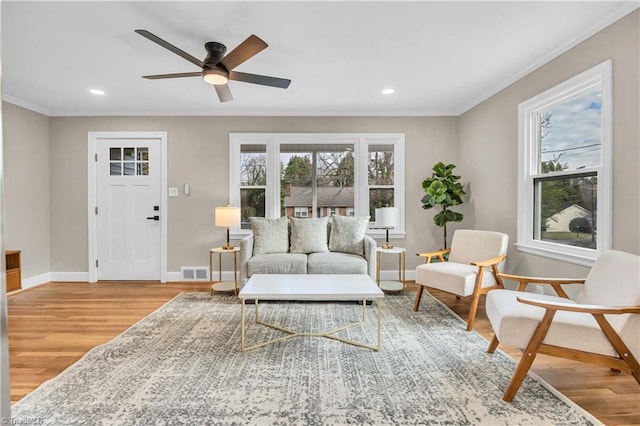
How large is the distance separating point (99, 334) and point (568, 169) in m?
4.28

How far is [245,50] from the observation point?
2402 mm

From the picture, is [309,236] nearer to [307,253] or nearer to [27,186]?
[307,253]

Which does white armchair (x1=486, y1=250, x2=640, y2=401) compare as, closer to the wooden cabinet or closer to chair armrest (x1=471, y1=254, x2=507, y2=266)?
chair armrest (x1=471, y1=254, x2=507, y2=266)

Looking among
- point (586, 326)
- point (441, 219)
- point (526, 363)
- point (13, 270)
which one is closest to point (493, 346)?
point (526, 363)

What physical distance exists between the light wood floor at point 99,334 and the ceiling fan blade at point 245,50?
243cm

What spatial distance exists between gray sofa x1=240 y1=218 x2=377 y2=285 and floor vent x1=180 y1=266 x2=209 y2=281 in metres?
1.10

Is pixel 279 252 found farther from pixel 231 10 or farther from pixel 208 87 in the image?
pixel 231 10

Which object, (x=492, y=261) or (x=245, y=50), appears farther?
(x=492, y=261)

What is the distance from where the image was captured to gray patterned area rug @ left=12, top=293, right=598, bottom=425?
1.79 metres

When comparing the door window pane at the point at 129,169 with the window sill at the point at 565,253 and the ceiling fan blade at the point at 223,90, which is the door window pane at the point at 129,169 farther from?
the window sill at the point at 565,253

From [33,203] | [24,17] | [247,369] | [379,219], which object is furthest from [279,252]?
[33,203]

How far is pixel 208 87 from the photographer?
3852mm

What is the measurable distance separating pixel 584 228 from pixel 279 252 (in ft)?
10.0

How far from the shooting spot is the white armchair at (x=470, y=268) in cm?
304
